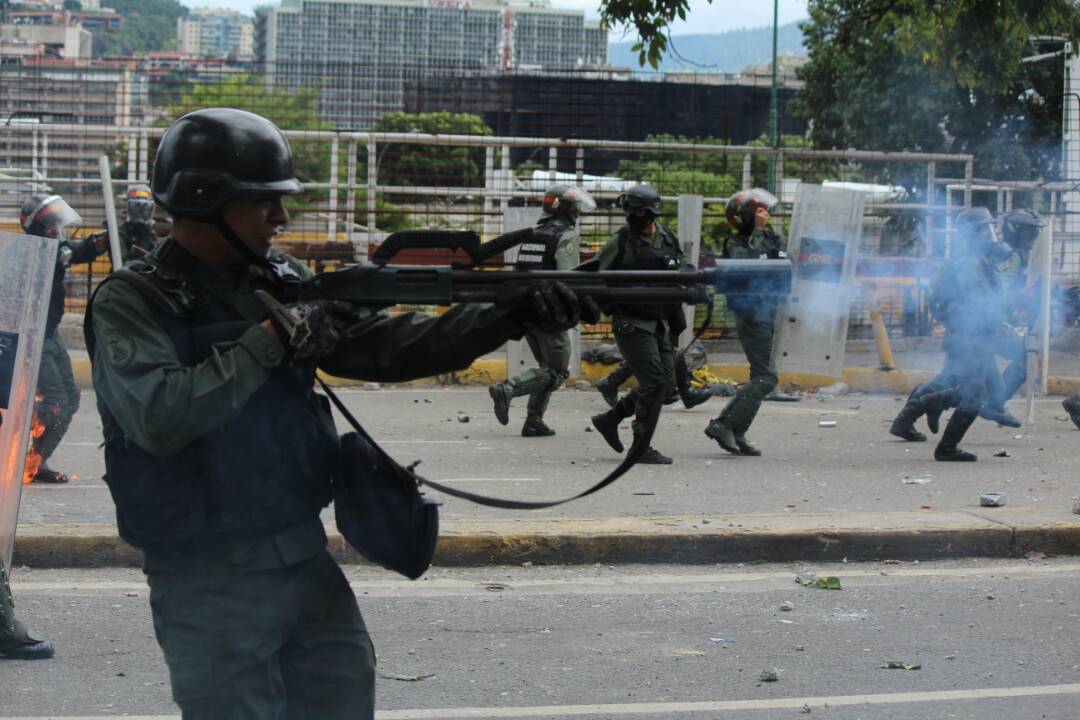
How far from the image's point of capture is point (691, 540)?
694cm

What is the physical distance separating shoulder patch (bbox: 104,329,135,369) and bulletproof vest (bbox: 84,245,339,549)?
0.29 ft

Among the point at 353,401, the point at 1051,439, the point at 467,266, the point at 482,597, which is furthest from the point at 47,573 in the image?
the point at 1051,439

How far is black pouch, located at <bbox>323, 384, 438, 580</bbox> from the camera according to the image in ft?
10.2

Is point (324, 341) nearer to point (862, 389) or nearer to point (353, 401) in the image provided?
point (353, 401)

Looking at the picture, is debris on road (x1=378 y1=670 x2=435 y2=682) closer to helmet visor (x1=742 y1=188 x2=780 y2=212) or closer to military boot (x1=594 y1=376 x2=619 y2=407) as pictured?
helmet visor (x1=742 y1=188 x2=780 y2=212)

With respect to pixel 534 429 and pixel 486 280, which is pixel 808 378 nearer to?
pixel 534 429

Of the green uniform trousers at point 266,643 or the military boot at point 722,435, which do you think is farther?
the military boot at point 722,435

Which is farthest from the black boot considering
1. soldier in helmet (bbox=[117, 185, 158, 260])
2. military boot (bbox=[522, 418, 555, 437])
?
soldier in helmet (bbox=[117, 185, 158, 260])

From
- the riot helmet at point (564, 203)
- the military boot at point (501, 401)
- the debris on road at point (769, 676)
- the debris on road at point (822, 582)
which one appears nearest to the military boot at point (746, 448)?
the military boot at point (501, 401)

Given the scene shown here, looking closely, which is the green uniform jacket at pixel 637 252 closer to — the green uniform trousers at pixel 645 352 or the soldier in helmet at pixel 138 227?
the green uniform trousers at pixel 645 352

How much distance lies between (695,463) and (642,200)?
70.3 inches

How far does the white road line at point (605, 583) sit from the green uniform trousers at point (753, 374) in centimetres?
312

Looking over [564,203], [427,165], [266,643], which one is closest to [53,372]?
[564,203]

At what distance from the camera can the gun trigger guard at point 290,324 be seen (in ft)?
9.36
